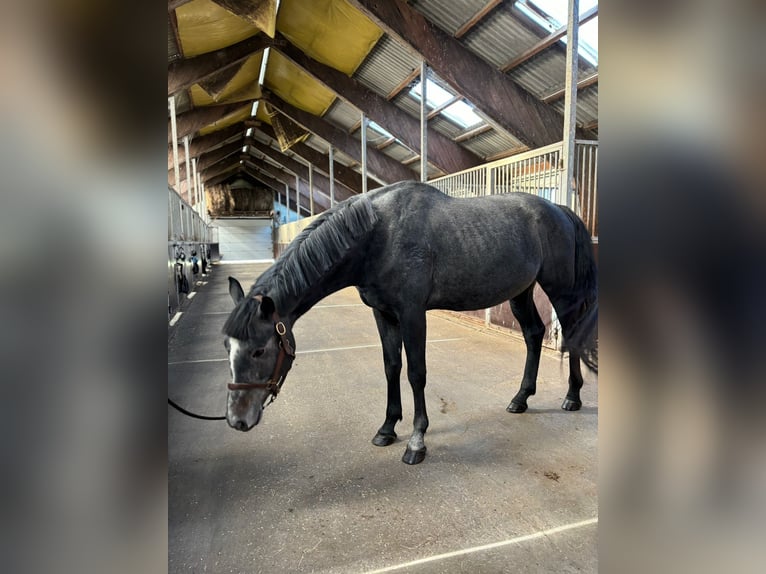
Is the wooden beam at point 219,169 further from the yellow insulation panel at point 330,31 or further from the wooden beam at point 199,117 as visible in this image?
the yellow insulation panel at point 330,31

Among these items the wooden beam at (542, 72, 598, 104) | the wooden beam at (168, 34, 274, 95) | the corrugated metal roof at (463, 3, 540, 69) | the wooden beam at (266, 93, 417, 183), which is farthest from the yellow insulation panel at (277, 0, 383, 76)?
the wooden beam at (266, 93, 417, 183)

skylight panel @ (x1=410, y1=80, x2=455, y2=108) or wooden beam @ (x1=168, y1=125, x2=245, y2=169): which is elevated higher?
wooden beam @ (x1=168, y1=125, x2=245, y2=169)

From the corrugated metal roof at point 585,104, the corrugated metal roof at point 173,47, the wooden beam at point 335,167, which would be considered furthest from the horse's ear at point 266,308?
the wooden beam at point 335,167

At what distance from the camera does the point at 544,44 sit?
4605mm

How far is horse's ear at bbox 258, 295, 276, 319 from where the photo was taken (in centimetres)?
139

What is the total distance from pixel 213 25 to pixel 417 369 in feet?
20.8

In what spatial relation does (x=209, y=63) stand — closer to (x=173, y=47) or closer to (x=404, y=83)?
(x=173, y=47)

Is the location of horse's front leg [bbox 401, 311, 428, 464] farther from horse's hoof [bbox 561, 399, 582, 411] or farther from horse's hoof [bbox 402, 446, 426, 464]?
horse's hoof [bbox 561, 399, 582, 411]

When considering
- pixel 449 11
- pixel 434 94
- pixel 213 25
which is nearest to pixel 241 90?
pixel 213 25

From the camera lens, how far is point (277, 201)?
78.1ft

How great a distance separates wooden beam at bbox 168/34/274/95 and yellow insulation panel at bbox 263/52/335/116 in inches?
40.5
